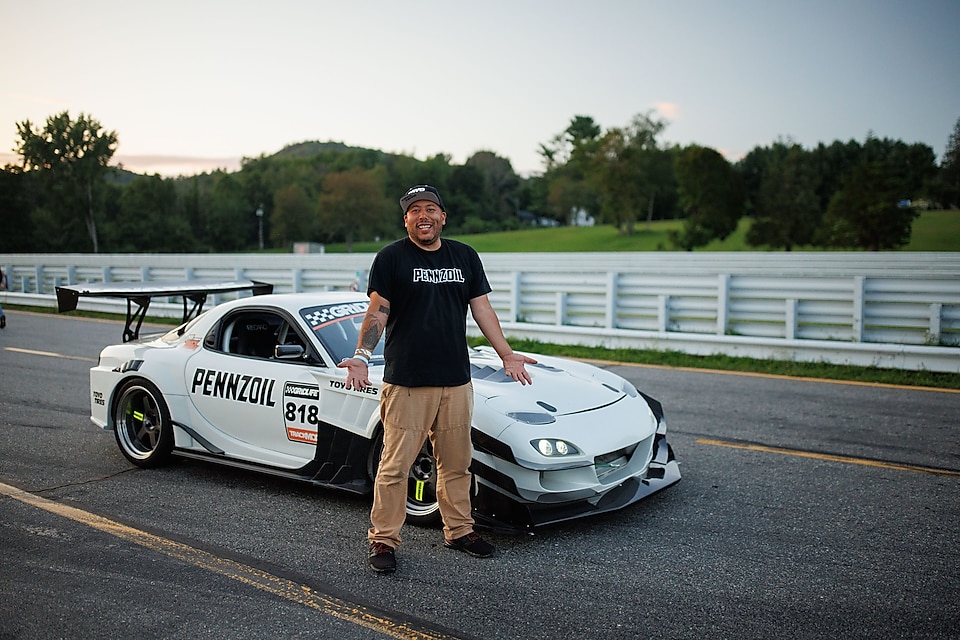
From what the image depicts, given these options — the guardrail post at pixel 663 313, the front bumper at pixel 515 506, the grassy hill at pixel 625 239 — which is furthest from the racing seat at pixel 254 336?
the grassy hill at pixel 625 239

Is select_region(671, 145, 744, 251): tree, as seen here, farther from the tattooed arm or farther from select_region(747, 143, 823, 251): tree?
the tattooed arm

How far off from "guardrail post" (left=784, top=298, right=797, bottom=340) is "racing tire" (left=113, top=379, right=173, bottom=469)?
28.2ft

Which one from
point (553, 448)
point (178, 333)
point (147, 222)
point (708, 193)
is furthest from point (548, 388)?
point (147, 222)

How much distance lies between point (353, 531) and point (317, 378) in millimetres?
1057

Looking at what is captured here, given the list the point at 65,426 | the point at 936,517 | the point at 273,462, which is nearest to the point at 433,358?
the point at 273,462

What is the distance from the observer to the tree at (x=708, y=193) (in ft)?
289

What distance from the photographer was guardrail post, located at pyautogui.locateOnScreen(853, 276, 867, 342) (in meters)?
11.0

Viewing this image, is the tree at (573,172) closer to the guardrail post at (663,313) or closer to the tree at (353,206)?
the tree at (353,206)

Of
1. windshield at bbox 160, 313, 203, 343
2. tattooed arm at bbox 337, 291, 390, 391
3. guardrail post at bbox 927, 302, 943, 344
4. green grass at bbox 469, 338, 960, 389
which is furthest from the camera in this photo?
guardrail post at bbox 927, 302, 943, 344

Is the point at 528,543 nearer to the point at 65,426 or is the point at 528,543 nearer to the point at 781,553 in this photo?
the point at 781,553

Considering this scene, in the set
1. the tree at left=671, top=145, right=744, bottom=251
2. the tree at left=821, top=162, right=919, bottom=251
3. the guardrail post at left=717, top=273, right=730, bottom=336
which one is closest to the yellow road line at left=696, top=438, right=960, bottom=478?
the guardrail post at left=717, top=273, right=730, bottom=336

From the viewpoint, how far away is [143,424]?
638 cm

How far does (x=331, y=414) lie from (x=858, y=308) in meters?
8.54

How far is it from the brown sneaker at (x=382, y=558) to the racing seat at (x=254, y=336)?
90.3 inches
